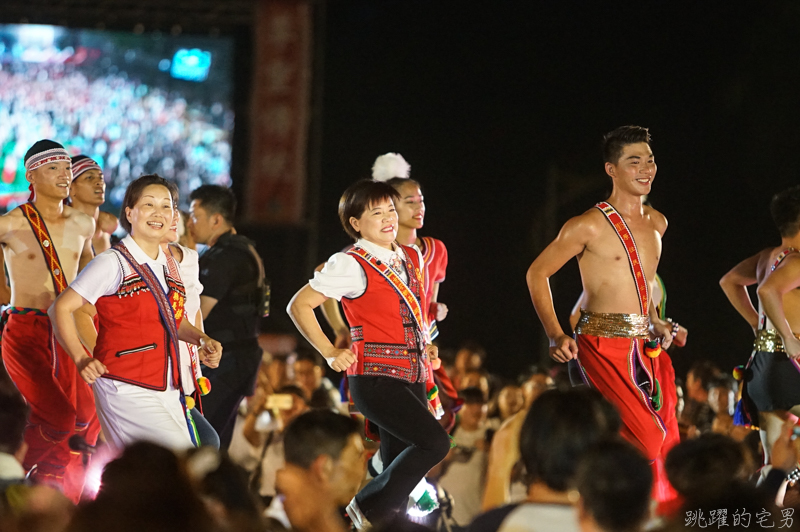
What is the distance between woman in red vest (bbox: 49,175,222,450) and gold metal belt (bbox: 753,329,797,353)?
309cm

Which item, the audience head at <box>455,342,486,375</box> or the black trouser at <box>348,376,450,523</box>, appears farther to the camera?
the audience head at <box>455,342,486,375</box>

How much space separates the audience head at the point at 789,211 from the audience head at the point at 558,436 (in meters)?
3.24

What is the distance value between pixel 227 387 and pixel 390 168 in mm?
1528

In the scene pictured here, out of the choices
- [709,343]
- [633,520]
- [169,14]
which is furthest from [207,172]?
[633,520]

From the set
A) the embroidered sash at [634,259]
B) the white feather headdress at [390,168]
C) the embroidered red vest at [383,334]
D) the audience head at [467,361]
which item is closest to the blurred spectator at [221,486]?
the embroidered red vest at [383,334]

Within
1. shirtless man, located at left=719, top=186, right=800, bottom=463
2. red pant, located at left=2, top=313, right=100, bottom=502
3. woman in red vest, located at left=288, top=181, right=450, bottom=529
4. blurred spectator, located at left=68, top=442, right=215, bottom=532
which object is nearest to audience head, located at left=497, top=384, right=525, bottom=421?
shirtless man, located at left=719, top=186, right=800, bottom=463

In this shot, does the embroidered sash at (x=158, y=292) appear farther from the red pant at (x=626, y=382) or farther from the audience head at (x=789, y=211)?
the audience head at (x=789, y=211)

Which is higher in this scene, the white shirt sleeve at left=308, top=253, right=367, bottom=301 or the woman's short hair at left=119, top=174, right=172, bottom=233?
the woman's short hair at left=119, top=174, right=172, bottom=233

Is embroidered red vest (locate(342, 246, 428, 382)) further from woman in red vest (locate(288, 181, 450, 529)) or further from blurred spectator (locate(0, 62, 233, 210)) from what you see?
blurred spectator (locate(0, 62, 233, 210))

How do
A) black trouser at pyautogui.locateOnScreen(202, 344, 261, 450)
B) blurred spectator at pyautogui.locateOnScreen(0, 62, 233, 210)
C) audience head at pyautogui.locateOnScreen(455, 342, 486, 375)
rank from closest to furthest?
black trouser at pyautogui.locateOnScreen(202, 344, 261, 450) → audience head at pyautogui.locateOnScreen(455, 342, 486, 375) → blurred spectator at pyautogui.locateOnScreen(0, 62, 233, 210)

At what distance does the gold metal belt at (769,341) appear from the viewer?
17.2ft

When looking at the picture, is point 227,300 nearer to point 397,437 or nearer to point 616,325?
point 397,437

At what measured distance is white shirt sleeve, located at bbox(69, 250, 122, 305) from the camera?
3.73 meters

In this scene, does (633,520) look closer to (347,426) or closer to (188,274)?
(347,426)
